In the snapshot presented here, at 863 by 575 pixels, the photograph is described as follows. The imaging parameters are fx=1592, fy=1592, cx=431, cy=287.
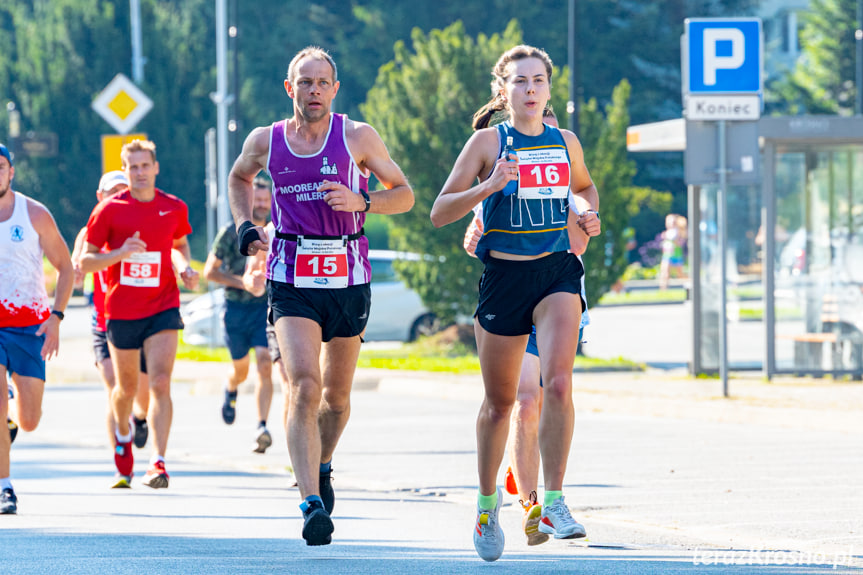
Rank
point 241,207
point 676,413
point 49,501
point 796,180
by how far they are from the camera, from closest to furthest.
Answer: point 241,207
point 49,501
point 676,413
point 796,180

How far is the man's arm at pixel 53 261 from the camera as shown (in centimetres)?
866

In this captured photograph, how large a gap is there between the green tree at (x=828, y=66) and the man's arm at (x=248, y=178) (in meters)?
47.2

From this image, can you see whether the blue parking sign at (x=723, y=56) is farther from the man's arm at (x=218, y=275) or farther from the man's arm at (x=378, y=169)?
the man's arm at (x=378, y=169)

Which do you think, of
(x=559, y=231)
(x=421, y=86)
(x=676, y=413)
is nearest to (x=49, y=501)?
(x=559, y=231)

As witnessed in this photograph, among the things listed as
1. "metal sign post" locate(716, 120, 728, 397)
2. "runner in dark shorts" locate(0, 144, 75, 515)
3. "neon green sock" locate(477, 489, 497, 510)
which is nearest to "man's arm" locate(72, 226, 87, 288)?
"runner in dark shorts" locate(0, 144, 75, 515)

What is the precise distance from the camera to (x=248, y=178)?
719 centimetres

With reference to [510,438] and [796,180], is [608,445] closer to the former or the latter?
[510,438]

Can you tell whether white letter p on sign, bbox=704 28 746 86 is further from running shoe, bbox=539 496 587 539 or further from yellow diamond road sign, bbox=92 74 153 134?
running shoe, bbox=539 496 587 539

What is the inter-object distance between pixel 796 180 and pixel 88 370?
8.88 meters

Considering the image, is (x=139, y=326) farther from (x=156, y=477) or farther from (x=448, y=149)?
(x=448, y=149)

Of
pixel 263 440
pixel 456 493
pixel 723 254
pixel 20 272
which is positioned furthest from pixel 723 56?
pixel 20 272

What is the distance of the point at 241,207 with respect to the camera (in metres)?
7.18

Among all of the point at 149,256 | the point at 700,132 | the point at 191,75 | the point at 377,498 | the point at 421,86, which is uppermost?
the point at 191,75

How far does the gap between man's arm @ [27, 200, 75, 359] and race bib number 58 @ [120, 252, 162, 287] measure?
79 cm
